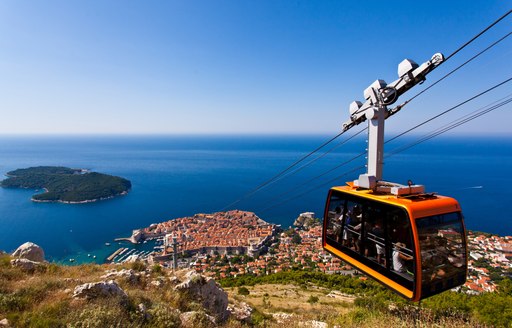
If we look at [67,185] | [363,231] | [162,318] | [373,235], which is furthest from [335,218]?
[67,185]

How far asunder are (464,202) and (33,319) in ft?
196

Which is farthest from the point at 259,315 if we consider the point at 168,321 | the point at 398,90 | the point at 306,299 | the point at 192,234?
the point at 192,234

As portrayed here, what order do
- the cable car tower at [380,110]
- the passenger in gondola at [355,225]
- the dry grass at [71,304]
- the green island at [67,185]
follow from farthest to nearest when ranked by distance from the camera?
the green island at [67,185], the passenger in gondola at [355,225], the cable car tower at [380,110], the dry grass at [71,304]

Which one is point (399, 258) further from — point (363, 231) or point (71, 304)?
point (71, 304)

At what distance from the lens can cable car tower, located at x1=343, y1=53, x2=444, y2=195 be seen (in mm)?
4828

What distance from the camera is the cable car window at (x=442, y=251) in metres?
4.00

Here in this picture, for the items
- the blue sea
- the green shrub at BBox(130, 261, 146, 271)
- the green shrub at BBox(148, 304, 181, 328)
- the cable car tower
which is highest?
the cable car tower

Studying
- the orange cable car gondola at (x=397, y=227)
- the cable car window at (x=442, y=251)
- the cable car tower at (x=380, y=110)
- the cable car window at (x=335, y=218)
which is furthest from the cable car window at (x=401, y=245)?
the cable car window at (x=335, y=218)

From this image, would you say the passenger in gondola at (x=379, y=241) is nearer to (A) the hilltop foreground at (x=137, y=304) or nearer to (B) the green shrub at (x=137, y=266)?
(A) the hilltop foreground at (x=137, y=304)

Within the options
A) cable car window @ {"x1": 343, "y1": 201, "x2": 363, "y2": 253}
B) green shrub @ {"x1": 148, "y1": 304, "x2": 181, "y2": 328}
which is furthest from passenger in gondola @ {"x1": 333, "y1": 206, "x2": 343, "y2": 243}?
green shrub @ {"x1": 148, "y1": 304, "x2": 181, "y2": 328}

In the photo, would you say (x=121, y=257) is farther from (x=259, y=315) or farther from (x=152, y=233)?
(x=259, y=315)

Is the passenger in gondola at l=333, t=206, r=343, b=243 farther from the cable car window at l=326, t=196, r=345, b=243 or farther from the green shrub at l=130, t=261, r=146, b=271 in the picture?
the green shrub at l=130, t=261, r=146, b=271

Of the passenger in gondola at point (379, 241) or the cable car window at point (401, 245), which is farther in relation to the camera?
the passenger in gondola at point (379, 241)

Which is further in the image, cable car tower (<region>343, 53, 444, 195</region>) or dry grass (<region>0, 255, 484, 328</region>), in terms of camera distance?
cable car tower (<region>343, 53, 444, 195</region>)
